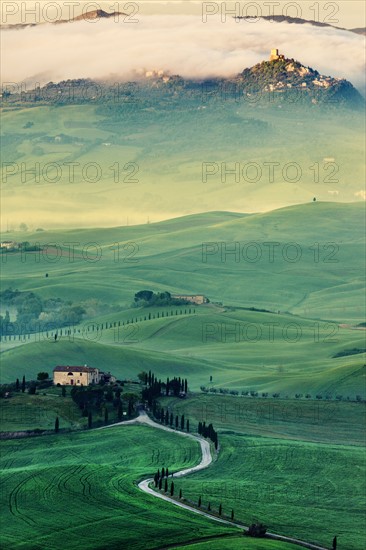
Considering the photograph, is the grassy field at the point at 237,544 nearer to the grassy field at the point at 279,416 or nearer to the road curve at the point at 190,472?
the road curve at the point at 190,472

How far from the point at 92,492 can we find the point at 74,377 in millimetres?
50465

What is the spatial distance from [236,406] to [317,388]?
1489 cm

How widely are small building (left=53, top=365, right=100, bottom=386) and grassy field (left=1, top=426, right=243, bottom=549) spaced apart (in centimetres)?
1699

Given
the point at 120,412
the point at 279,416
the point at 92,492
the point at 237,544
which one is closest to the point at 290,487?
the point at 92,492

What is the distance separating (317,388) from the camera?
197 meters

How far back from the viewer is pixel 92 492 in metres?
130

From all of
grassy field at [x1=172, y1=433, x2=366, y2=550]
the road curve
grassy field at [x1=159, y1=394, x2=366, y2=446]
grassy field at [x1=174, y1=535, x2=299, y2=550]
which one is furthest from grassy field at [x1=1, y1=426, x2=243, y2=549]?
grassy field at [x1=159, y1=394, x2=366, y2=446]

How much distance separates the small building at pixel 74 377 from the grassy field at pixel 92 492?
1699 centimetres

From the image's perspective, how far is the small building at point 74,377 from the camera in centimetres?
17925

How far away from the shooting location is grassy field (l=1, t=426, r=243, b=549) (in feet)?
380

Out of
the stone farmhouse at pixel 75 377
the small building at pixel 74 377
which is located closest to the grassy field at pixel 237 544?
the stone farmhouse at pixel 75 377

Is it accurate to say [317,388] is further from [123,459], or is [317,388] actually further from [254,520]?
[254,520]

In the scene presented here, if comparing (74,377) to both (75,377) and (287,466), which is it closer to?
(75,377)

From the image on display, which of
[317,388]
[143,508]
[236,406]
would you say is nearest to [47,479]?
[143,508]
